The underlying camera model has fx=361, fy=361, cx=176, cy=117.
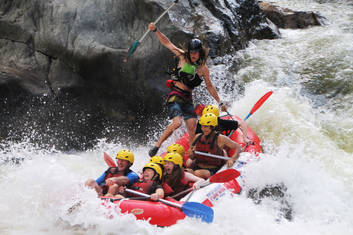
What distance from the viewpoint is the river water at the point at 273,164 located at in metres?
3.52

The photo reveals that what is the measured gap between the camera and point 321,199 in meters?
4.27

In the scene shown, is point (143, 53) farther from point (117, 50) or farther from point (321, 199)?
point (321, 199)

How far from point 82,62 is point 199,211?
379 cm

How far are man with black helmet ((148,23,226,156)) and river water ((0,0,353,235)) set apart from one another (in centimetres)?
102

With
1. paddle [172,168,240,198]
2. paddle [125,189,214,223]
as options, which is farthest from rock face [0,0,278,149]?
paddle [125,189,214,223]

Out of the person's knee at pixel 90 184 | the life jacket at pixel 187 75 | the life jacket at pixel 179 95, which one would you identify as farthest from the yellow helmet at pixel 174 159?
the life jacket at pixel 187 75

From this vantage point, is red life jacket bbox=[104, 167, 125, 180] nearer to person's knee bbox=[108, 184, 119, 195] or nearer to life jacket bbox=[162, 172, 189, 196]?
person's knee bbox=[108, 184, 119, 195]

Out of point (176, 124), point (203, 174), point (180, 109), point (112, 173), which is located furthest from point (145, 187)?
point (180, 109)

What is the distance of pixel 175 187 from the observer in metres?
3.97

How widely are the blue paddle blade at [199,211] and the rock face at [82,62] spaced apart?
3039mm

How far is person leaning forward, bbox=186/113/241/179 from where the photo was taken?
424 cm

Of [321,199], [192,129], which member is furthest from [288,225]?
[192,129]

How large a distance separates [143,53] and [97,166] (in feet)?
6.52

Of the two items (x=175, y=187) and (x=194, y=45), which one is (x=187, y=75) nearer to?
(x=194, y=45)
